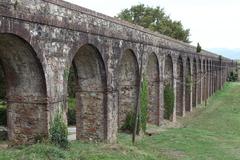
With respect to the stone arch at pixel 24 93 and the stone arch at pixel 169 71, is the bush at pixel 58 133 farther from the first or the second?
the stone arch at pixel 169 71

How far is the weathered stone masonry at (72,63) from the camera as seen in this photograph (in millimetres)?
11188

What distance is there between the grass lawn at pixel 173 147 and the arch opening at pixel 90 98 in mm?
1152

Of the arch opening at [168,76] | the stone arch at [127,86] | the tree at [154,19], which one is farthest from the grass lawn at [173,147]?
the tree at [154,19]

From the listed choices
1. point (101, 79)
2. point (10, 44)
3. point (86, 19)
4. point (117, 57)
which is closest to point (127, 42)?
point (117, 57)

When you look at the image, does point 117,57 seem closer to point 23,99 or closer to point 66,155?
point 23,99

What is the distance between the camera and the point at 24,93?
39.7 feet

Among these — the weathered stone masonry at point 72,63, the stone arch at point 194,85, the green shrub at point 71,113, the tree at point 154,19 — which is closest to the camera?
the weathered stone masonry at point 72,63

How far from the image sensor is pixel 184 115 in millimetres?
30109

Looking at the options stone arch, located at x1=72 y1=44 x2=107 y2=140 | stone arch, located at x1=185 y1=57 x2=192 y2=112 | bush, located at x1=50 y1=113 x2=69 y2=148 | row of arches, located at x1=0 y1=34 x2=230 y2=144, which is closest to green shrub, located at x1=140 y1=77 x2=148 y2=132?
row of arches, located at x1=0 y1=34 x2=230 y2=144

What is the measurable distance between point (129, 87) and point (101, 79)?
4362 mm

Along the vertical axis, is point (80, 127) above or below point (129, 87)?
below

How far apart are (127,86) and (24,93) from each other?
8464 mm

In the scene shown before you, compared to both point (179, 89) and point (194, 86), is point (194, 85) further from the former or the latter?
point (179, 89)

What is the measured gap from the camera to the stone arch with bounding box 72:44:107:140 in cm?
1558
